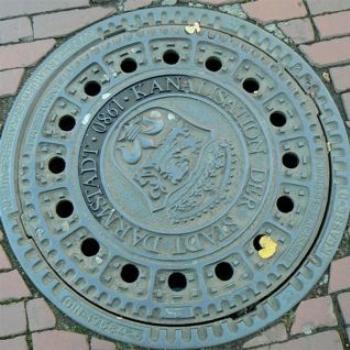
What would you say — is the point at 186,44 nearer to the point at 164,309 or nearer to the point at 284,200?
the point at 284,200

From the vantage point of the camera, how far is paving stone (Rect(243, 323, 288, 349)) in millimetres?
1832

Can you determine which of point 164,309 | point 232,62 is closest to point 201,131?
point 232,62

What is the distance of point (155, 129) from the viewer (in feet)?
6.70

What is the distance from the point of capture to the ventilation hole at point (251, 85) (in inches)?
84.0

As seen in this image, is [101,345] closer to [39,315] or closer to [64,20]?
[39,315]

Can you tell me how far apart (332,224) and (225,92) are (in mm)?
593

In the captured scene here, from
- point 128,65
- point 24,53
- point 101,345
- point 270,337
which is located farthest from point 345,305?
point 24,53

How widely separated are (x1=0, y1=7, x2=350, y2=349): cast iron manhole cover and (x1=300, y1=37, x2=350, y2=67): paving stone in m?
0.07

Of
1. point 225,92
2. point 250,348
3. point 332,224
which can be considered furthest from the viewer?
point 225,92

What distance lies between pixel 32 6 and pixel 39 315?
118 centimetres

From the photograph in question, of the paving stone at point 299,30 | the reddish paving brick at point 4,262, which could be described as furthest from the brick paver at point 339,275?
the reddish paving brick at point 4,262

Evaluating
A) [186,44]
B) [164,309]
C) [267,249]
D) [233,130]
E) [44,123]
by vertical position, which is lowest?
[164,309]

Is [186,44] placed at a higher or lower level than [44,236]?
higher

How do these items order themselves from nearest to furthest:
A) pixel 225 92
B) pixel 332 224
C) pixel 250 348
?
pixel 250 348 → pixel 332 224 → pixel 225 92
